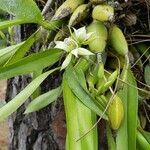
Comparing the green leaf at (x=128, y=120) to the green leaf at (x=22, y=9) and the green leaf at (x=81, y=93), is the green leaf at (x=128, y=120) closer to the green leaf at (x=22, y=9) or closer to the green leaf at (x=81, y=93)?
the green leaf at (x=81, y=93)

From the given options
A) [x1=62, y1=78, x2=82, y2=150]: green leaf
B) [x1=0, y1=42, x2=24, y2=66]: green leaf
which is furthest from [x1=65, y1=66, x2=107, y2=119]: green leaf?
[x1=0, y1=42, x2=24, y2=66]: green leaf

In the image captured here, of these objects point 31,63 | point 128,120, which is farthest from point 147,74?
point 31,63

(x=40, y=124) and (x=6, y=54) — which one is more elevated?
(x=6, y=54)

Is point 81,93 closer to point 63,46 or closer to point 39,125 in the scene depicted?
point 63,46

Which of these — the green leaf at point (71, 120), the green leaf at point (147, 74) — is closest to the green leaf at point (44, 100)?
the green leaf at point (71, 120)

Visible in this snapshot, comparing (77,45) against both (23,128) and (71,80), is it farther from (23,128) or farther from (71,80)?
(23,128)

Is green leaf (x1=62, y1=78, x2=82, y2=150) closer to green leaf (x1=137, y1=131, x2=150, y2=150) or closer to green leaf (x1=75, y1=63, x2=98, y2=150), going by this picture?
green leaf (x1=75, y1=63, x2=98, y2=150)
